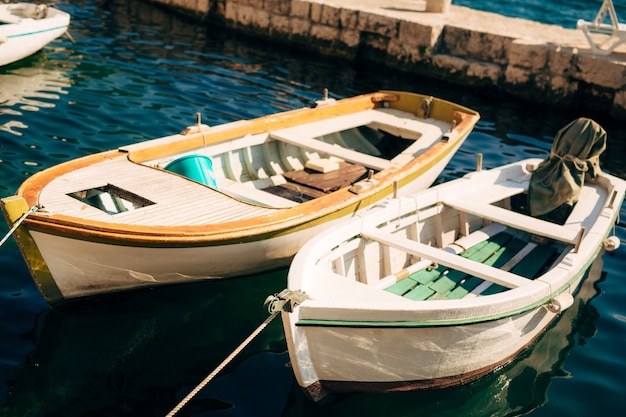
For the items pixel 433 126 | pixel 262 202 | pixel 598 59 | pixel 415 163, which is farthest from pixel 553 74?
pixel 262 202

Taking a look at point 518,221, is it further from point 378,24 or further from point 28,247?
point 378,24

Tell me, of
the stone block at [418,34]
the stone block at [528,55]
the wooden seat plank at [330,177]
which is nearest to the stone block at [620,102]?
the stone block at [528,55]

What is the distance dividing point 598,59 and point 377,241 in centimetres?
860

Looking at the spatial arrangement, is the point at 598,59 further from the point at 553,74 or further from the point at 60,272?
the point at 60,272

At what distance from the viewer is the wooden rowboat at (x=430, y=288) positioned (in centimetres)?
485

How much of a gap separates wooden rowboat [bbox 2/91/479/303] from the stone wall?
16.5 ft

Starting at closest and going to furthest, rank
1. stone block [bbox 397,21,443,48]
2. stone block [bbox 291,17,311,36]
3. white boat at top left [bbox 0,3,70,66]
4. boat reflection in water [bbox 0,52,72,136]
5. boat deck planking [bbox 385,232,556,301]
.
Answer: boat deck planking [bbox 385,232,556,301] < boat reflection in water [bbox 0,52,72,136] < white boat at top left [bbox 0,3,70,66] < stone block [bbox 397,21,443,48] < stone block [bbox 291,17,311,36]

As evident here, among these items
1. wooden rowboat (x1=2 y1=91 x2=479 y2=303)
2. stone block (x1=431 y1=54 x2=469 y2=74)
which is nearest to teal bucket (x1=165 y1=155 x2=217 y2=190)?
wooden rowboat (x1=2 y1=91 x2=479 y2=303)

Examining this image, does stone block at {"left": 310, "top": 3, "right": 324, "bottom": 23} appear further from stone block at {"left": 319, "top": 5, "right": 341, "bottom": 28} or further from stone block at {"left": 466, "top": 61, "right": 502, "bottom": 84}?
stone block at {"left": 466, "top": 61, "right": 502, "bottom": 84}

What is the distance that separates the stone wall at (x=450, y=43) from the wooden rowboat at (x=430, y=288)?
18.8ft

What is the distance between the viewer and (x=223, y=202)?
6.52 metres

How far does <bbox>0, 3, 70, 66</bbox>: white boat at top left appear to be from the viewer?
12312 millimetres

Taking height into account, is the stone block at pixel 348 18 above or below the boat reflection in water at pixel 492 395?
above

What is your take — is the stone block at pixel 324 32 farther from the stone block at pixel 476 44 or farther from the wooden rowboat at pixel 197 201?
the wooden rowboat at pixel 197 201
